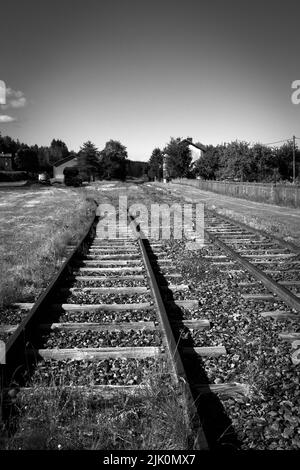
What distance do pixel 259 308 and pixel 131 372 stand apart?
7.60 ft

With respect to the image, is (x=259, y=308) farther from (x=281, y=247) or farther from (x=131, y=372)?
(x=281, y=247)

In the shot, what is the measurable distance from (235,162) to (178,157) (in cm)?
2674

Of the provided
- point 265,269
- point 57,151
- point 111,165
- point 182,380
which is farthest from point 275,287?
point 57,151

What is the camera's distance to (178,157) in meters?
66.2

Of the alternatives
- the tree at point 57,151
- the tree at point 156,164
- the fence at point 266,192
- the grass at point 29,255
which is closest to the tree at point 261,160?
the fence at point 266,192

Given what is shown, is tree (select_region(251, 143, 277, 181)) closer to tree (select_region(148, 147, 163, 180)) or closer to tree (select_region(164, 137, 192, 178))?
tree (select_region(164, 137, 192, 178))

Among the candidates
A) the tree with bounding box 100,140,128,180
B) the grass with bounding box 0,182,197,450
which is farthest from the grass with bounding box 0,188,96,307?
the tree with bounding box 100,140,128,180

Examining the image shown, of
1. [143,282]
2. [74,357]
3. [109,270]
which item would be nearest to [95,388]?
[74,357]

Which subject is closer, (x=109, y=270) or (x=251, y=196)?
(x=109, y=270)

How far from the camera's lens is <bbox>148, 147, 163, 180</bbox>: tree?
93.7 m

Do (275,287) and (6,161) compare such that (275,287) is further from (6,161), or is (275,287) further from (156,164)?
(6,161)

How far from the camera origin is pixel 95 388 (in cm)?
297

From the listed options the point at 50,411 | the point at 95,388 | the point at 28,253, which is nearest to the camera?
the point at 50,411

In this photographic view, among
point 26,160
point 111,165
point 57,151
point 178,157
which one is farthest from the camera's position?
point 57,151
